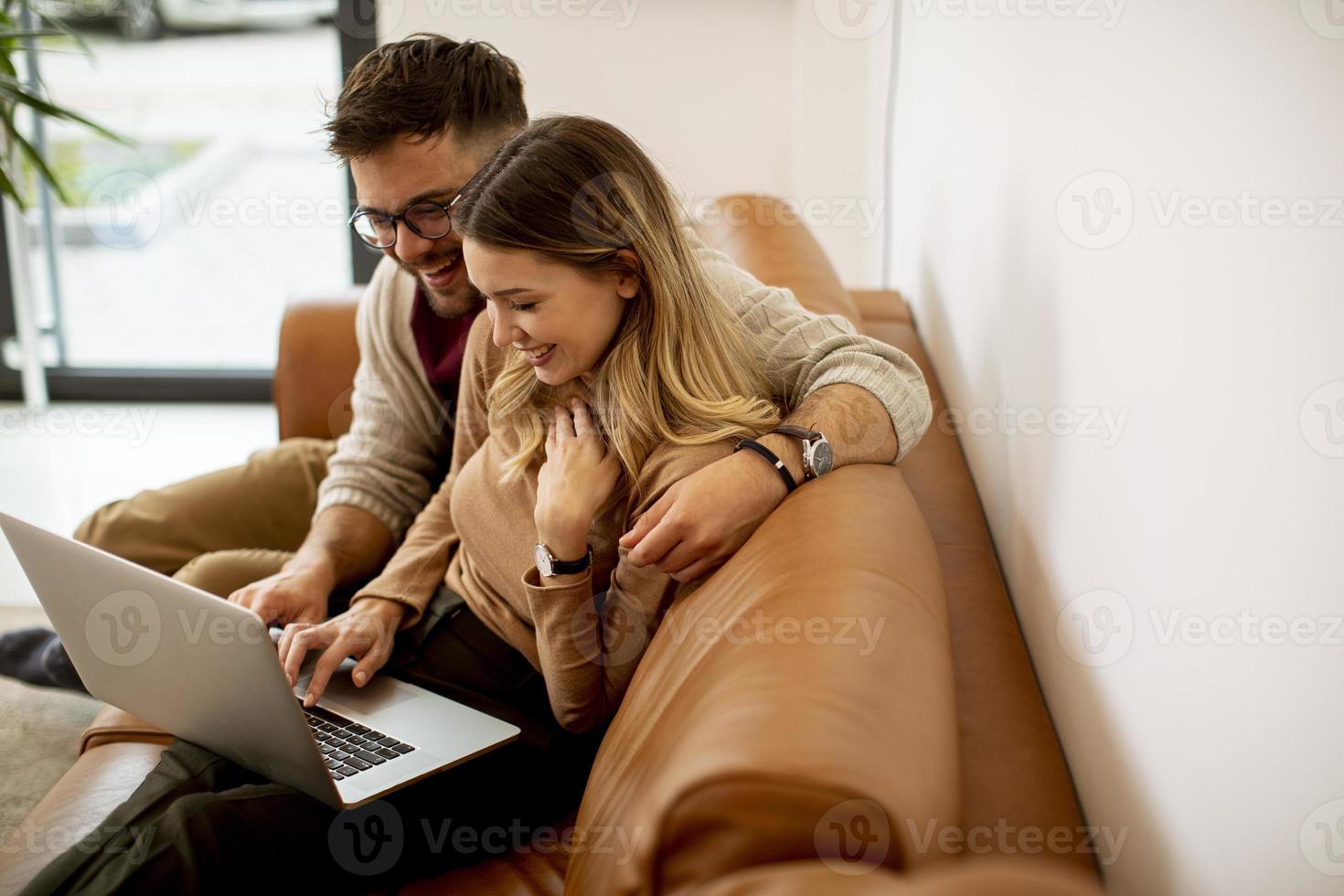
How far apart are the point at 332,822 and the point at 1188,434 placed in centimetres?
89

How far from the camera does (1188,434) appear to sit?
0.71 metres

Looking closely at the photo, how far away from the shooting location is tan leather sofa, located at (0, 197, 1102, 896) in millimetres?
612

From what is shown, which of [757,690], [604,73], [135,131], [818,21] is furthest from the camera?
[135,131]

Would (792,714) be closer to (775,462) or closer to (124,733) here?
(775,462)

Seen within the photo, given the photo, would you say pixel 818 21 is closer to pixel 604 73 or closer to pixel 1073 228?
pixel 604 73

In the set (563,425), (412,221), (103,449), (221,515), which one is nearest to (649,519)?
(563,425)

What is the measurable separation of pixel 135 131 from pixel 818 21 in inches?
94.3

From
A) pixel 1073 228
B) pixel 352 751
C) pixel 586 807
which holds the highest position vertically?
pixel 1073 228

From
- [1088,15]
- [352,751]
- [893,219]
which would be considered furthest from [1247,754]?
[893,219]

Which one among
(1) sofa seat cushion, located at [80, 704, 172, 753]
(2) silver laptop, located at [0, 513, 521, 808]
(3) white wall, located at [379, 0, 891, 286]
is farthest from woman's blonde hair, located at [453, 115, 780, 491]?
(3) white wall, located at [379, 0, 891, 286]

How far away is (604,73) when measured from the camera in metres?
3.26

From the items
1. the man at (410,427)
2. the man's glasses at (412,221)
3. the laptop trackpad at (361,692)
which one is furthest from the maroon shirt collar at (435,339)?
the laptop trackpad at (361,692)

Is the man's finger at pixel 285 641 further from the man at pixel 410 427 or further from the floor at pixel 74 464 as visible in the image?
the floor at pixel 74 464

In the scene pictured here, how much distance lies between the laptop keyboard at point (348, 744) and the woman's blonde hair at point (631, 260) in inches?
15.8
